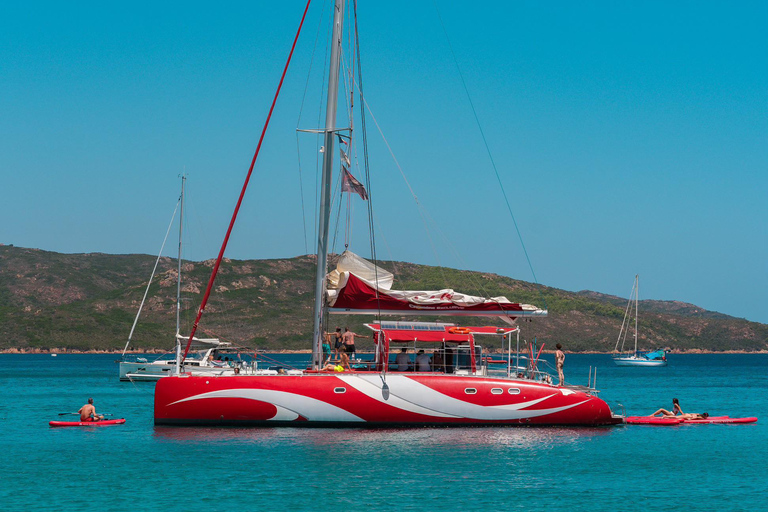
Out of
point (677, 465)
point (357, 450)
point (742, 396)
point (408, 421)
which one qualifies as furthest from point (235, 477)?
point (742, 396)

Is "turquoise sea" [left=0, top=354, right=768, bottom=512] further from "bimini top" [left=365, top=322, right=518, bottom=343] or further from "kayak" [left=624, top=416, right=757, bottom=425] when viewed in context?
"bimini top" [left=365, top=322, right=518, bottom=343]

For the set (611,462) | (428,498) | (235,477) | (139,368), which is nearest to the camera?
(428,498)

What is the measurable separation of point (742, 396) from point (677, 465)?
4148 cm

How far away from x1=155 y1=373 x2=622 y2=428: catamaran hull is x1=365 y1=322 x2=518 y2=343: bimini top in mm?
1337

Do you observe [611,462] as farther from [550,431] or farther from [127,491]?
[127,491]

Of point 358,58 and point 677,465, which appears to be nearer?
point 677,465

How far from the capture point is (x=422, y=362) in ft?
101

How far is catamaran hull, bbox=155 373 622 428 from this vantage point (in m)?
29.3

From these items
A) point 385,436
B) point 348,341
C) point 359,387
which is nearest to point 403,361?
point 348,341

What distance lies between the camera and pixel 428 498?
20984 millimetres

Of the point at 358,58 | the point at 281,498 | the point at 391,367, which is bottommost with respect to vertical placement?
Answer: the point at 281,498

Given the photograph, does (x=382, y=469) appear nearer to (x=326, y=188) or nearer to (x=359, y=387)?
(x=359, y=387)

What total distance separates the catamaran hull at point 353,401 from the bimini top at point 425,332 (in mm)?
1337

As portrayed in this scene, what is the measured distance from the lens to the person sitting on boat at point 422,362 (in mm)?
30719
